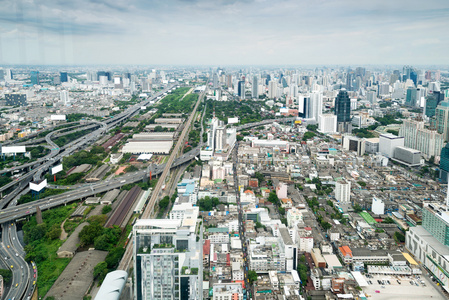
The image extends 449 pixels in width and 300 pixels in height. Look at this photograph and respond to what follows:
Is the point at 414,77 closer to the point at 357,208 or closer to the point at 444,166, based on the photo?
the point at 444,166

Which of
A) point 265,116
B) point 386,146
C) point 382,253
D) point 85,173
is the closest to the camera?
point 382,253

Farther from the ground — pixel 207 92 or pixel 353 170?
pixel 207 92

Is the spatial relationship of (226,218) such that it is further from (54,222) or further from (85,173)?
(85,173)

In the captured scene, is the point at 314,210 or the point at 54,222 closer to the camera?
the point at 54,222

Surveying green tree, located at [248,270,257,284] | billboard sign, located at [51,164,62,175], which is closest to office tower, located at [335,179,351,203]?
green tree, located at [248,270,257,284]

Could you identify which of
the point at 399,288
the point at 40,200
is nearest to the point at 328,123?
the point at 399,288

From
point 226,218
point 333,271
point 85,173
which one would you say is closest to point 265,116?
point 85,173

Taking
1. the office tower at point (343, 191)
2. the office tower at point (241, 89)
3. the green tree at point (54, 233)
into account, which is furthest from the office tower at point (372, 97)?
the green tree at point (54, 233)
